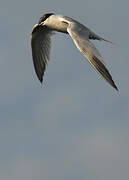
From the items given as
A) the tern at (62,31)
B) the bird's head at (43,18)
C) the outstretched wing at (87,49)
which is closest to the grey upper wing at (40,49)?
the tern at (62,31)

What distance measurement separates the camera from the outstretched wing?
→ 18.6 meters

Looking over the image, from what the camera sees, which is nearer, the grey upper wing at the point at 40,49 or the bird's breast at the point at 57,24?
the bird's breast at the point at 57,24

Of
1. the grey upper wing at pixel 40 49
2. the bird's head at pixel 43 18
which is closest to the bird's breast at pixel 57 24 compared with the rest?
the bird's head at pixel 43 18

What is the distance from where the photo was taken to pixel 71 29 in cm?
2178

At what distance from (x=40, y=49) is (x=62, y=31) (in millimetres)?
3424

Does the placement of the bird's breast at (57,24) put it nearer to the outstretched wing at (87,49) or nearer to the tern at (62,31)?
the tern at (62,31)

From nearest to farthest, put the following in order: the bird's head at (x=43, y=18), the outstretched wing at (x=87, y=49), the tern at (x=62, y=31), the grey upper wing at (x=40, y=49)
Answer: the outstretched wing at (x=87, y=49) < the tern at (x=62, y=31) < the bird's head at (x=43, y=18) < the grey upper wing at (x=40, y=49)

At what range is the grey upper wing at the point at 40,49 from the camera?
1062 inches

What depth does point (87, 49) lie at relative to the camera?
19969 millimetres

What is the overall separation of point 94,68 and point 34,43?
891cm

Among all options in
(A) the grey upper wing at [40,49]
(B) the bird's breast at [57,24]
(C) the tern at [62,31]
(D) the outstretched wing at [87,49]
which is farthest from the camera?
(A) the grey upper wing at [40,49]

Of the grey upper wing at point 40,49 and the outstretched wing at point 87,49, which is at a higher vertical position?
the outstretched wing at point 87,49

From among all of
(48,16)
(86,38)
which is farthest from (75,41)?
(48,16)

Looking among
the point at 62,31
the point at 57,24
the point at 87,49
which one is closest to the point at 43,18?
the point at 57,24
